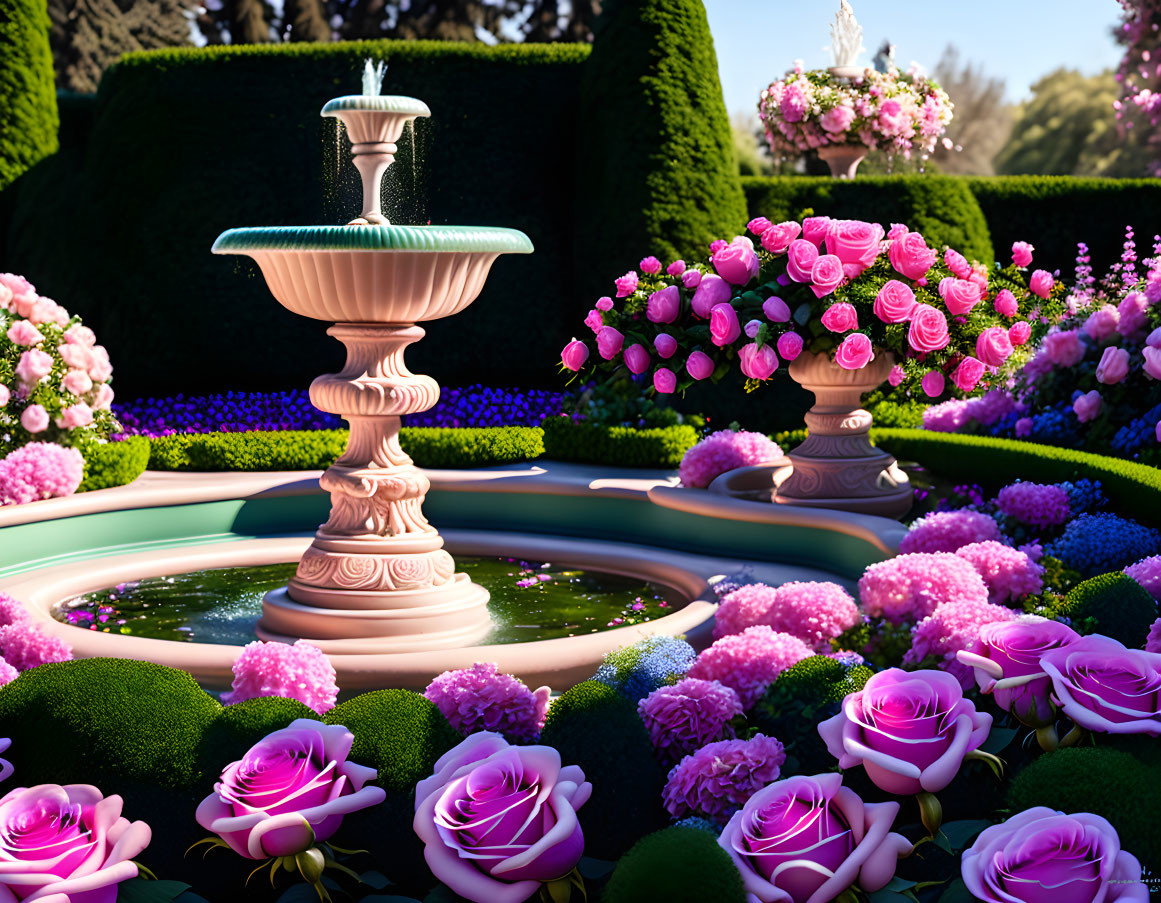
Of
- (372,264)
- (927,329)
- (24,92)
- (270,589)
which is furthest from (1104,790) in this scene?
(24,92)

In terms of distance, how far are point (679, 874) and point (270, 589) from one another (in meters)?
5.11

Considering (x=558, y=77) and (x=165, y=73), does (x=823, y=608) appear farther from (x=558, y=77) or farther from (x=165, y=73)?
(x=165, y=73)

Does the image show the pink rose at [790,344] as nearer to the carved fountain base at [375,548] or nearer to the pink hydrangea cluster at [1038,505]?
the pink hydrangea cluster at [1038,505]

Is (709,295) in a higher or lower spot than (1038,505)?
higher

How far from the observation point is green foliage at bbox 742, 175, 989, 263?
13.1 metres

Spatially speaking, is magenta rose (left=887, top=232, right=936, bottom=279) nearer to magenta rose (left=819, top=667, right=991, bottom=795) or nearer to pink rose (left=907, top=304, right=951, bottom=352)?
pink rose (left=907, top=304, right=951, bottom=352)

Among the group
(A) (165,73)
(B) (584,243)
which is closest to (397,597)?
(B) (584,243)

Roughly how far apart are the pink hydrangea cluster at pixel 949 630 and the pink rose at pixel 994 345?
3281 millimetres

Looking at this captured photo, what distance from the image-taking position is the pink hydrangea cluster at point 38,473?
7727mm

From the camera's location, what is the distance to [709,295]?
22.1ft

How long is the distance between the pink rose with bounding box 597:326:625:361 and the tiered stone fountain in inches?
44.2

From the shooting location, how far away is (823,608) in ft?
14.1

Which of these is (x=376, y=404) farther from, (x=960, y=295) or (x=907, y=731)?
(x=907, y=731)

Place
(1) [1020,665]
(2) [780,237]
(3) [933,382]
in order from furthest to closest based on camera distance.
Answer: (3) [933,382]
(2) [780,237]
(1) [1020,665]
